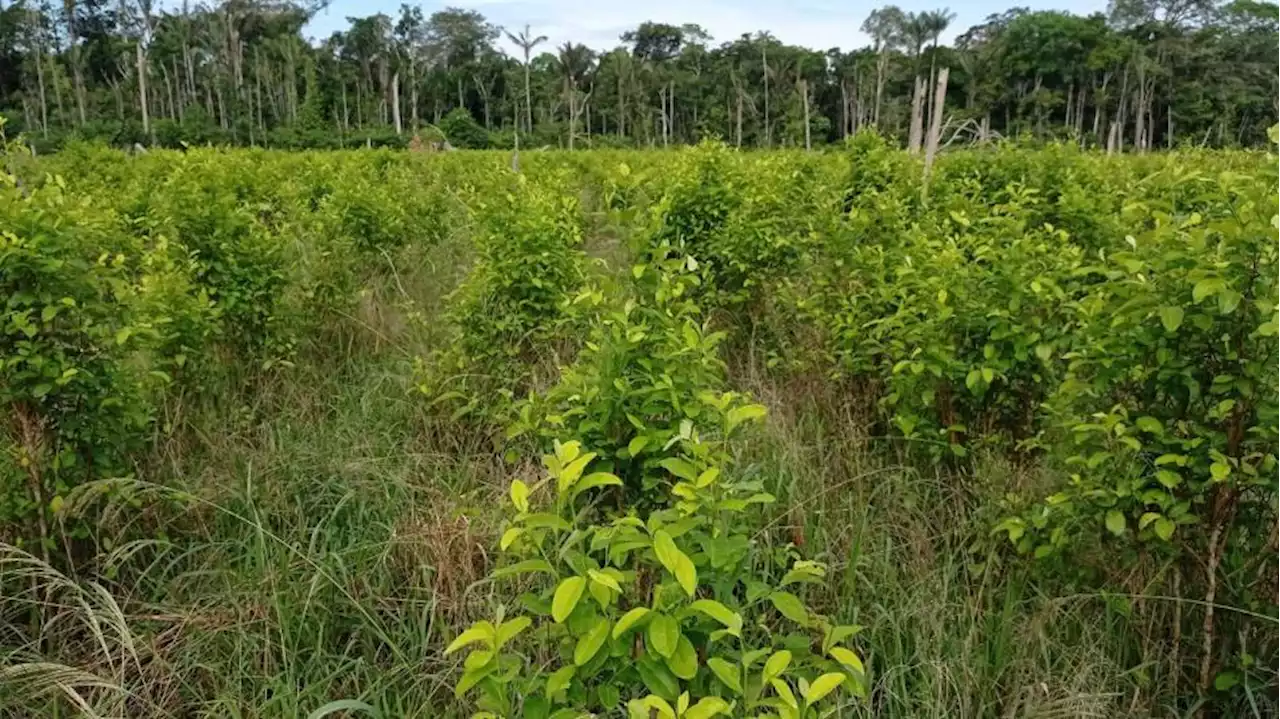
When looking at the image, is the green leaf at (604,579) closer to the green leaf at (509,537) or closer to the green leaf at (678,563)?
the green leaf at (678,563)

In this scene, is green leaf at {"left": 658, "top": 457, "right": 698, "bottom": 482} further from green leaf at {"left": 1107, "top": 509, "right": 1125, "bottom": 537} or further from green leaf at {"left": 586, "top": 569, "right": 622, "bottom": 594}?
green leaf at {"left": 1107, "top": 509, "right": 1125, "bottom": 537}

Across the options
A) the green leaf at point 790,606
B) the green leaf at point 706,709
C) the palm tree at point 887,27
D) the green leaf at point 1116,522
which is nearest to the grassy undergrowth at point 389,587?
the green leaf at point 1116,522

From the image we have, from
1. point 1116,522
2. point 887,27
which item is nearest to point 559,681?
point 1116,522

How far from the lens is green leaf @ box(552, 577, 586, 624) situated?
1.26 metres

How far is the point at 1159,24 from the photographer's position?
5153 cm

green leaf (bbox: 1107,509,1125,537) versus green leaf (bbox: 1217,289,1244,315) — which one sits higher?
green leaf (bbox: 1217,289,1244,315)

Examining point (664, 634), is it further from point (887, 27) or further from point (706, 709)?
point (887, 27)

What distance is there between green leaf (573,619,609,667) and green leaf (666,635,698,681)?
10 centimetres

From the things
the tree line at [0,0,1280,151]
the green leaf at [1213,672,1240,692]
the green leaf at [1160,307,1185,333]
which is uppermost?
the tree line at [0,0,1280,151]

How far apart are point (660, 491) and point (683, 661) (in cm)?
82

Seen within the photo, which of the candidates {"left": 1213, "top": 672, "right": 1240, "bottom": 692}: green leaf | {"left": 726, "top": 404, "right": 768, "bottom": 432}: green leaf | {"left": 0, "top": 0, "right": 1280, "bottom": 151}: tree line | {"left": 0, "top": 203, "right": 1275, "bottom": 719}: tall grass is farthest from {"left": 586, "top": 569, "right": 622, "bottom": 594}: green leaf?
{"left": 0, "top": 0, "right": 1280, "bottom": 151}: tree line

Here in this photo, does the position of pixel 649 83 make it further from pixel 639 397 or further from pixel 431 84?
pixel 639 397

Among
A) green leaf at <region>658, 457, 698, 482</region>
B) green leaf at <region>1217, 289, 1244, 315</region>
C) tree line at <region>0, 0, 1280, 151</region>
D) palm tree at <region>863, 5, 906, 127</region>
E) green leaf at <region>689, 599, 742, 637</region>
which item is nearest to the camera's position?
green leaf at <region>689, 599, 742, 637</region>

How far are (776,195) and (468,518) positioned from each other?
317 cm
